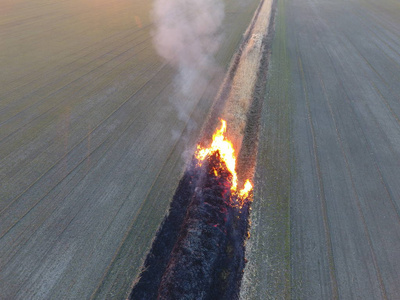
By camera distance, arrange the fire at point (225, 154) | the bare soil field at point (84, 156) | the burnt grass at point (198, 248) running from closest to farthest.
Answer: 1. the burnt grass at point (198, 248)
2. the bare soil field at point (84, 156)
3. the fire at point (225, 154)

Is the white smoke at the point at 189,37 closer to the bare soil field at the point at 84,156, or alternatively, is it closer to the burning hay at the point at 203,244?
the bare soil field at the point at 84,156

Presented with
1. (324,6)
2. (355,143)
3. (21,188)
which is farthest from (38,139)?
(324,6)

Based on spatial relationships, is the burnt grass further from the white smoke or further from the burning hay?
the white smoke

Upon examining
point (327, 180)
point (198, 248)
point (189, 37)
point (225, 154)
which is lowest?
point (327, 180)

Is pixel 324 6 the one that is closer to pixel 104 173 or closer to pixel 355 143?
pixel 355 143

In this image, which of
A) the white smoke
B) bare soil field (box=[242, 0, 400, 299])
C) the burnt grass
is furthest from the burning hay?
the white smoke

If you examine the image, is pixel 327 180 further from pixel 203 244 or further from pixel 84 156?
pixel 84 156

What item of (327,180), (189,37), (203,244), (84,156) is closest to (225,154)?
(203,244)

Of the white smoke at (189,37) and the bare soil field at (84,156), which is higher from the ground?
the white smoke at (189,37)

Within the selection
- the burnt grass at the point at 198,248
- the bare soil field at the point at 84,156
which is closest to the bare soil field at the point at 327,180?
the burnt grass at the point at 198,248
